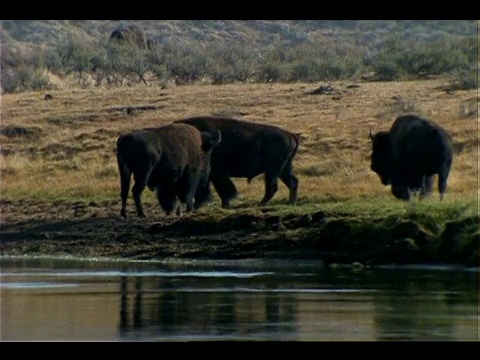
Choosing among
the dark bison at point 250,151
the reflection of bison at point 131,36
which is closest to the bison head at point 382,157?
the dark bison at point 250,151

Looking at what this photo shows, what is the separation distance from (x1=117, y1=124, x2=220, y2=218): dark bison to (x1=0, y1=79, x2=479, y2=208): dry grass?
1481mm

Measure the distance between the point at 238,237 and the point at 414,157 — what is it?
5267mm

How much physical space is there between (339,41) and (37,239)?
36.4 m

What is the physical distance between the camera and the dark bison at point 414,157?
3347 centimetres

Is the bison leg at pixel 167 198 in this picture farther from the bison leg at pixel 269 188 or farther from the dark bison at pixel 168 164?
the bison leg at pixel 269 188

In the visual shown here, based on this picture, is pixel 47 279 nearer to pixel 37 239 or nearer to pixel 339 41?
pixel 37 239

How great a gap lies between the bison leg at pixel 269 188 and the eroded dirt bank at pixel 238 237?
2.50 meters

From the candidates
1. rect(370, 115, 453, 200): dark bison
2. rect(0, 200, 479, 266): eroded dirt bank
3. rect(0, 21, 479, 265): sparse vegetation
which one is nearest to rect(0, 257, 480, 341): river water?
rect(0, 200, 479, 266): eroded dirt bank

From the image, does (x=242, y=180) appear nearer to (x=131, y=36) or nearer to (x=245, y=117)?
(x=245, y=117)

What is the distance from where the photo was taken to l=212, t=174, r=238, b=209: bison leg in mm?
33719

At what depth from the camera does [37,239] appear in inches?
1261

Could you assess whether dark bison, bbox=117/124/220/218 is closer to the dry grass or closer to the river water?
the dry grass

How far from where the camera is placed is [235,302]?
2308 cm
